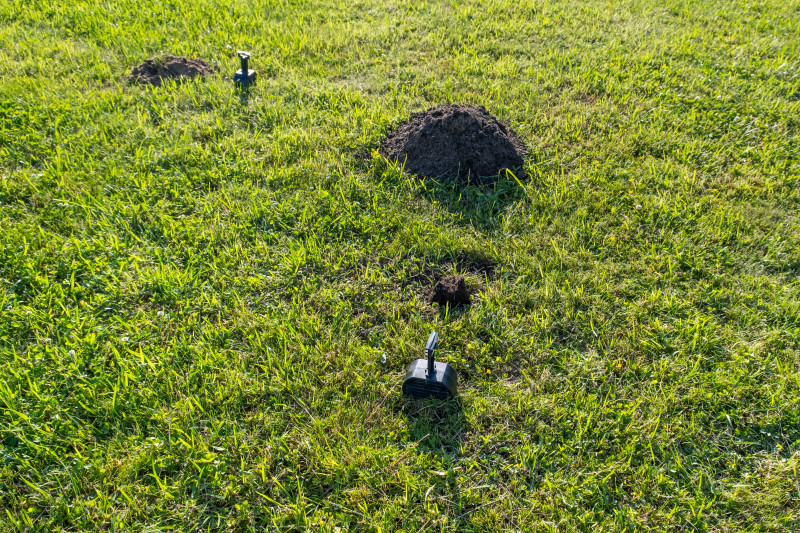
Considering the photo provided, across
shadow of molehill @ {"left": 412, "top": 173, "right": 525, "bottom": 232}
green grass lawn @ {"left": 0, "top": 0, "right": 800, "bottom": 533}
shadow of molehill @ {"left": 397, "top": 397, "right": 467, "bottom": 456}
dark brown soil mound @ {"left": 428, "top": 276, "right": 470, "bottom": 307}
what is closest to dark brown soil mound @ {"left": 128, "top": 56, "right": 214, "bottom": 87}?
green grass lawn @ {"left": 0, "top": 0, "right": 800, "bottom": 533}

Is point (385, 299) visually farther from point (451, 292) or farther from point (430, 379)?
point (430, 379)

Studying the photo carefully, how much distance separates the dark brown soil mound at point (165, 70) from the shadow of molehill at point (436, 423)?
14.6ft

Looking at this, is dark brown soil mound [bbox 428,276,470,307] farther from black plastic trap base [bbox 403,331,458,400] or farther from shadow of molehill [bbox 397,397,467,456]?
shadow of molehill [bbox 397,397,467,456]

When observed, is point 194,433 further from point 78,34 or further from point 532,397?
point 78,34

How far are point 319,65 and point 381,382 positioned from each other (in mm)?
4230

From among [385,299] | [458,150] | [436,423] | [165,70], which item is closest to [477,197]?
[458,150]

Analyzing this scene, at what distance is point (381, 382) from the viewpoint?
9.75 feet

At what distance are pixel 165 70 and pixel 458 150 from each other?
3461 millimetres

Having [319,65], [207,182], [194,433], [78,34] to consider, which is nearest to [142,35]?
[78,34]

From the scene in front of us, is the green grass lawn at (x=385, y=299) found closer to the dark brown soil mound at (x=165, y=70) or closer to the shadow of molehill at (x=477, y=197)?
the shadow of molehill at (x=477, y=197)

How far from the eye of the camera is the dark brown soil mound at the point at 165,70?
217 inches

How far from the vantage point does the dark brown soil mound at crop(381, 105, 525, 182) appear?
434 centimetres

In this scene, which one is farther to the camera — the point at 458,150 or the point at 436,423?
the point at 458,150

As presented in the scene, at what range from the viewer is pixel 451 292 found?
11.0ft
